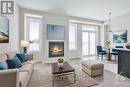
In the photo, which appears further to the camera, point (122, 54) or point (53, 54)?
point (53, 54)

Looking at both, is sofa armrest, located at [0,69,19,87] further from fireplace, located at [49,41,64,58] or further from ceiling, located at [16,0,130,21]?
fireplace, located at [49,41,64,58]

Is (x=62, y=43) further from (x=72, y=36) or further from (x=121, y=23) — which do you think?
(x=121, y=23)

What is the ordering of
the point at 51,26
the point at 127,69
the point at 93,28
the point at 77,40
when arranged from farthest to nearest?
the point at 93,28 → the point at 77,40 → the point at 51,26 → the point at 127,69

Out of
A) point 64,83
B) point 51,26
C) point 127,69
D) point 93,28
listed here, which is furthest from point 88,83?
point 93,28

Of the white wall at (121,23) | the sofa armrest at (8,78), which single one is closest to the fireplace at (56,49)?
the white wall at (121,23)

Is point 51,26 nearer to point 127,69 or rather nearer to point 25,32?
point 25,32

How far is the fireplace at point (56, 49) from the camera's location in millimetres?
6336

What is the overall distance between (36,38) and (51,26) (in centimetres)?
125

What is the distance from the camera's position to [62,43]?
21.9 ft

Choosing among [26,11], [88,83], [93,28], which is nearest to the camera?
[88,83]

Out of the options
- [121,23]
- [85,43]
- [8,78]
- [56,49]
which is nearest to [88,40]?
[85,43]

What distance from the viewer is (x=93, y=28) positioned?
9.23m

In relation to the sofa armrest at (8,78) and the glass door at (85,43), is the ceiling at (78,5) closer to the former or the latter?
the glass door at (85,43)

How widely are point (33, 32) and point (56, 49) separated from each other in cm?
184
